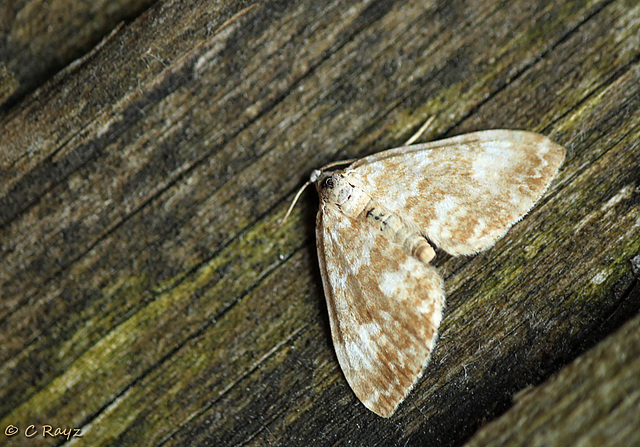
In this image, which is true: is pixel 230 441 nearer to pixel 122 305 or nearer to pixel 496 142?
pixel 122 305

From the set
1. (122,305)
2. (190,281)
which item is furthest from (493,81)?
(122,305)

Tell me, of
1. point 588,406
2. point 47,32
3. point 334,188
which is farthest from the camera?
point 47,32

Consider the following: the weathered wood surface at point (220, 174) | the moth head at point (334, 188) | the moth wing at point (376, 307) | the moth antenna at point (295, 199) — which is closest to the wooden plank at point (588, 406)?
the moth wing at point (376, 307)

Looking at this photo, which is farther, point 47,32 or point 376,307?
point 47,32

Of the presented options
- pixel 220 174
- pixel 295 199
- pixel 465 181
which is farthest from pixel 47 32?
pixel 465 181

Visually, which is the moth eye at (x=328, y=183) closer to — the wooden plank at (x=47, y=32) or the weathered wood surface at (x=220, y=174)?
the weathered wood surface at (x=220, y=174)

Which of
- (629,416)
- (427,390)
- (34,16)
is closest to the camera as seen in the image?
(629,416)

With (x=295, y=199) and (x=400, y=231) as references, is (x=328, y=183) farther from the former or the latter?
(x=400, y=231)

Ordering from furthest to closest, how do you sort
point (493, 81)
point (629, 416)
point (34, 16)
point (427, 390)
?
point (34, 16), point (493, 81), point (427, 390), point (629, 416)
